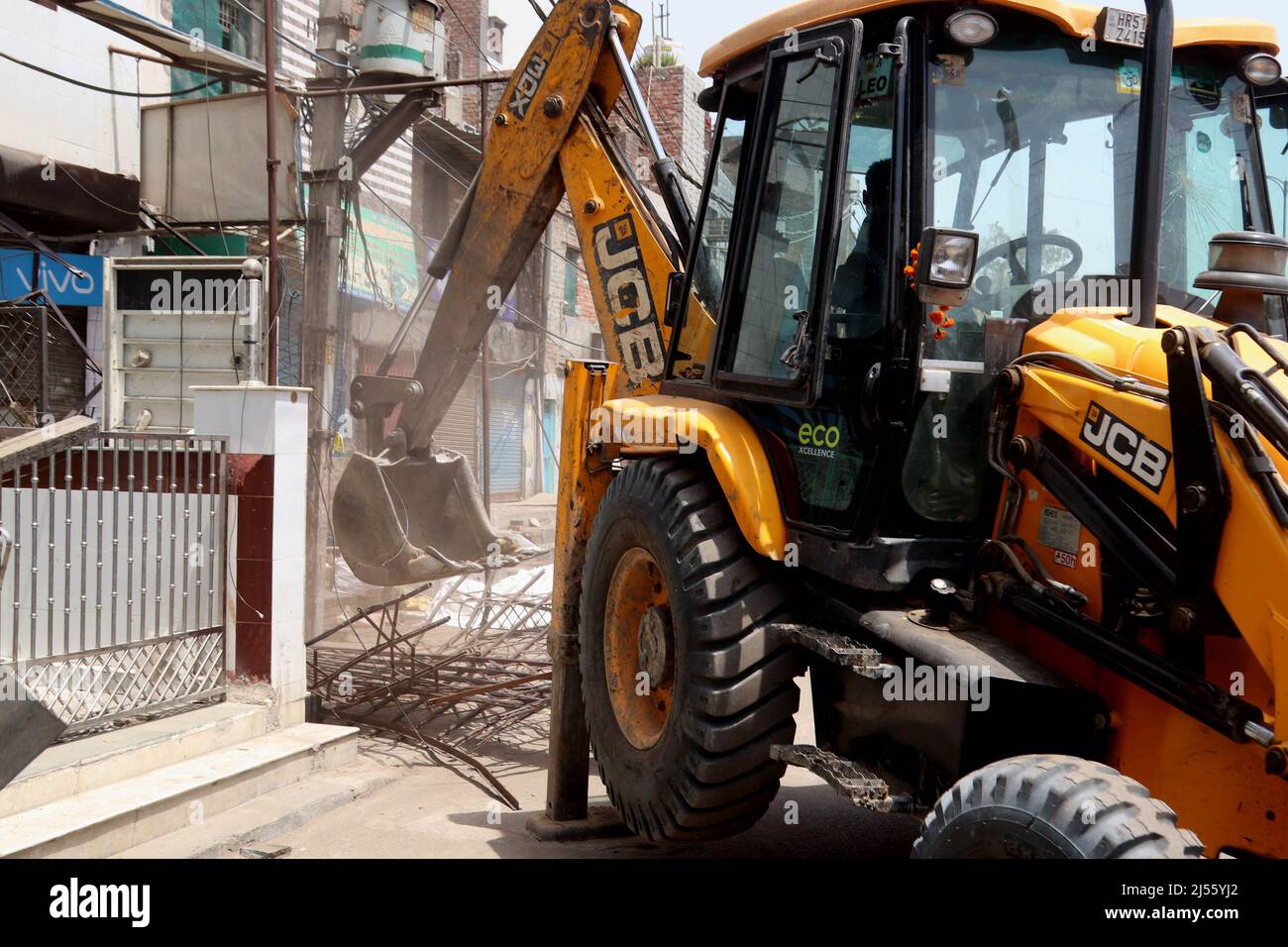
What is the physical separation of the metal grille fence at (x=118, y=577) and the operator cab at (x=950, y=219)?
388cm

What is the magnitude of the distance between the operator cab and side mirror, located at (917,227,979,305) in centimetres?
16

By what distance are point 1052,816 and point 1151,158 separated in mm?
2034

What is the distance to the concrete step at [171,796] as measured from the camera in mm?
5059

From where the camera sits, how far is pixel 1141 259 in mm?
3723

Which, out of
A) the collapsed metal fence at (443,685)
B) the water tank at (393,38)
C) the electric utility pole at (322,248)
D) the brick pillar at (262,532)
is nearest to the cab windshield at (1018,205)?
the collapsed metal fence at (443,685)

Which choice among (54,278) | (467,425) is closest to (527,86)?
(54,278)

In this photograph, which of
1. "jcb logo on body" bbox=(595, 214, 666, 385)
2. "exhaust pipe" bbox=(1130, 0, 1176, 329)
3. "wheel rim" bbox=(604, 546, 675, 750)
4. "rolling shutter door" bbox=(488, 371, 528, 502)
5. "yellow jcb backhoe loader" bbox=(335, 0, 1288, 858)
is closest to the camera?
"yellow jcb backhoe loader" bbox=(335, 0, 1288, 858)

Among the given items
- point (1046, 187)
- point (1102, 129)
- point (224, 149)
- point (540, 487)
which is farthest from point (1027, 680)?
point (540, 487)

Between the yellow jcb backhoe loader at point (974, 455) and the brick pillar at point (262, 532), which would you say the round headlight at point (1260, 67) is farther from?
the brick pillar at point (262, 532)

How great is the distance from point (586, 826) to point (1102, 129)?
369cm

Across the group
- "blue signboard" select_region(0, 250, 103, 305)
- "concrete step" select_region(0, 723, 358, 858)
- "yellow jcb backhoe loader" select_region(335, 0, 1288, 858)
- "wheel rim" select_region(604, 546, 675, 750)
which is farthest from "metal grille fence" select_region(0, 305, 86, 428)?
"yellow jcb backhoe loader" select_region(335, 0, 1288, 858)

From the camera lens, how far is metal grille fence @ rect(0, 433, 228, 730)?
5.91 m

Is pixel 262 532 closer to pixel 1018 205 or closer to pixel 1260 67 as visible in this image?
pixel 1018 205

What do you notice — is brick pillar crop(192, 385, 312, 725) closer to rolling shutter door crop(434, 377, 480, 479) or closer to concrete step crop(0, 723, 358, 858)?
concrete step crop(0, 723, 358, 858)
